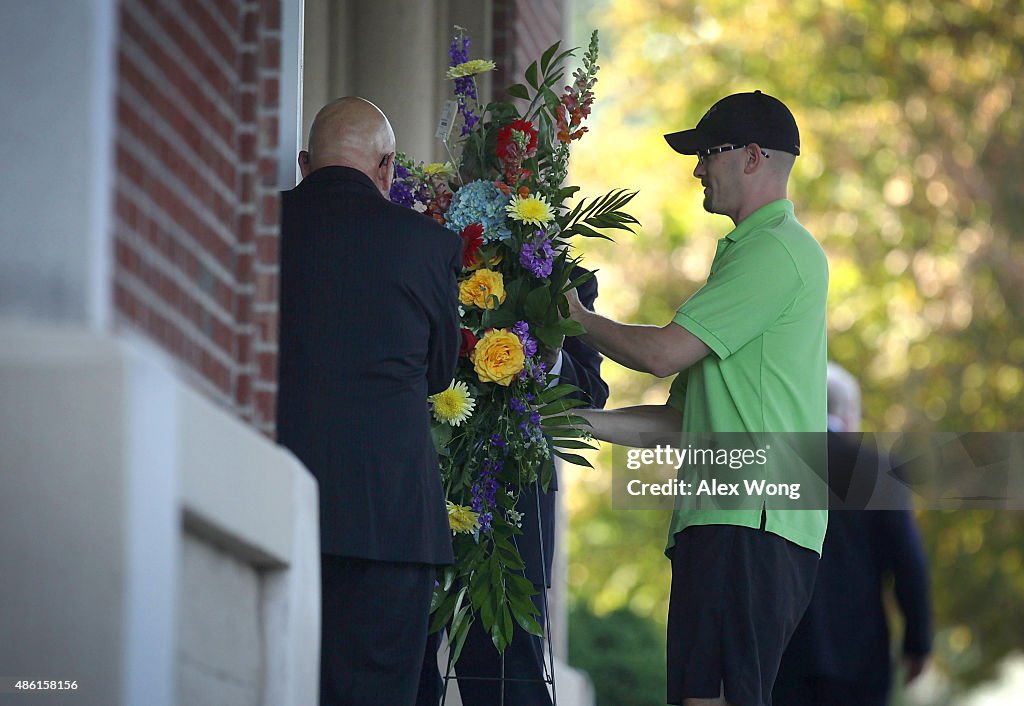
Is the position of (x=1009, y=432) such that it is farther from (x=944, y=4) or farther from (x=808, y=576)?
(x=808, y=576)

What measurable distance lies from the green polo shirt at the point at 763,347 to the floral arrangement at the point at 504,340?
0.41 meters

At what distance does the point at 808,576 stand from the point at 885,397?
10.5 metres

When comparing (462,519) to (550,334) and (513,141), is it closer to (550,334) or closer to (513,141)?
(550,334)

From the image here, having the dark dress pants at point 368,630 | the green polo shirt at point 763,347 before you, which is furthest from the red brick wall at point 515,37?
the dark dress pants at point 368,630

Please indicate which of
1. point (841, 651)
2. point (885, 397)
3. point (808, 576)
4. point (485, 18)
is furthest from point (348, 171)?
point (885, 397)

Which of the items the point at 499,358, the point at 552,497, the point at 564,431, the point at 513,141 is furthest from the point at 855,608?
the point at 513,141

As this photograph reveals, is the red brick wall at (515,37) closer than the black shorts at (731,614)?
No

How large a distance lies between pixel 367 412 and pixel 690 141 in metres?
1.32

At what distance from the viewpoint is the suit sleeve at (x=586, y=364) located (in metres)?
5.15

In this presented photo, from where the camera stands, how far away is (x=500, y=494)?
468cm

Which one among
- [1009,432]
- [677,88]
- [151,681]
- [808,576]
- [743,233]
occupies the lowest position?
[151,681]

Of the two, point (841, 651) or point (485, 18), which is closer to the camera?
point (841, 651)

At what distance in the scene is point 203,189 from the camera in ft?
11.3

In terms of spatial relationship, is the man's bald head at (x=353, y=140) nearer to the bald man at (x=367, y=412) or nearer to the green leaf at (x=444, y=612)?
the bald man at (x=367, y=412)
